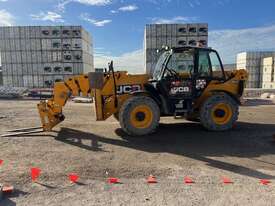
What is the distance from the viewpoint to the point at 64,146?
5.98 metres

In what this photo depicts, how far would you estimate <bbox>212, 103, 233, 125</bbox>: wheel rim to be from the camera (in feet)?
24.0

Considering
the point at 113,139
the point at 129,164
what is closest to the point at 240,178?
the point at 129,164

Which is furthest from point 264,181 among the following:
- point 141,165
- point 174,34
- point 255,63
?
point 255,63

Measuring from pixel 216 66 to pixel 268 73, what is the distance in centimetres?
2359

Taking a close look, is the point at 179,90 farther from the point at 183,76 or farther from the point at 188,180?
the point at 188,180

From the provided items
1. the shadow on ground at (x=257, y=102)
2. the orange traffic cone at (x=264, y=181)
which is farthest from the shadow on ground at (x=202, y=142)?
the shadow on ground at (x=257, y=102)

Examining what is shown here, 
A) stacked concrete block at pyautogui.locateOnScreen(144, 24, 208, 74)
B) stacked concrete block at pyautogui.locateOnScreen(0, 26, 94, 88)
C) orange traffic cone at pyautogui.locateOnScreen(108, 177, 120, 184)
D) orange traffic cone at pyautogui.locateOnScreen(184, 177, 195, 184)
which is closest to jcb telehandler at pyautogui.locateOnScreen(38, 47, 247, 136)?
orange traffic cone at pyautogui.locateOnScreen(108, 177, 120, 184)

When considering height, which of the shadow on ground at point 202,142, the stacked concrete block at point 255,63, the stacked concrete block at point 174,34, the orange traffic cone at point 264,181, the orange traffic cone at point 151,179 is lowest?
the orange traffic cone at point 151,179

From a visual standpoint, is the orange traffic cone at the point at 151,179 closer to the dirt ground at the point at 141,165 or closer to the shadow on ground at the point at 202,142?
the dirt ground at the point at 141,165

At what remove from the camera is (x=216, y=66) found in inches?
291

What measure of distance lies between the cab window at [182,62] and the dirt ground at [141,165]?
191 centimetres

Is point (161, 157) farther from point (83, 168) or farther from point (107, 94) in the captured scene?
point (107, 94)

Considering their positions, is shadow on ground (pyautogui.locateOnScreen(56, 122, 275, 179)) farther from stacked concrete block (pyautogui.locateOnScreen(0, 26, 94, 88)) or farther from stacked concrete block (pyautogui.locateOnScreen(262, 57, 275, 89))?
stacked concrete block (pyautogui.locateOnScreen(262, 57, 275, 89))

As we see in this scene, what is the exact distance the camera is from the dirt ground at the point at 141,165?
11.4 feet
